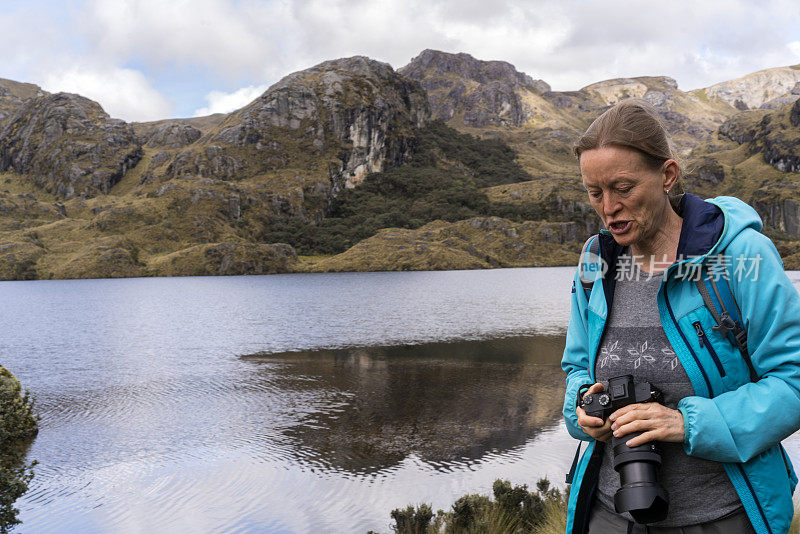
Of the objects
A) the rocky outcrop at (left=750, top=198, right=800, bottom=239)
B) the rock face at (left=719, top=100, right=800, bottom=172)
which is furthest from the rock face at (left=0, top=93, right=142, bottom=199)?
the rock face at (left=719, top=100, right=800, bottom=172)

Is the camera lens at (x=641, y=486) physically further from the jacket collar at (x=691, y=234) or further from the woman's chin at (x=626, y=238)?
the woman's chin at (x=626, y=238)

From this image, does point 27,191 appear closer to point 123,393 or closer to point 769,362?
point 123,393

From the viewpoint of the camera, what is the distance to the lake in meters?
8.42

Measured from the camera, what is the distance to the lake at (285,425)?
332 inches

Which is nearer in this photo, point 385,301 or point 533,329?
point 533,329

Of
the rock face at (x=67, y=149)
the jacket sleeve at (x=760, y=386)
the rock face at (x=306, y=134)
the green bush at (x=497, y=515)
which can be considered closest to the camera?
the jacket sleeve at (x=760, y=386)

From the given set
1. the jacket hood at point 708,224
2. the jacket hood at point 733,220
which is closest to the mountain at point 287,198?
the jacket hood at point 708,224

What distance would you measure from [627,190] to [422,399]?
522 inches

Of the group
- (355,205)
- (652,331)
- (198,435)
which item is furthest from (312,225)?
(652,331)

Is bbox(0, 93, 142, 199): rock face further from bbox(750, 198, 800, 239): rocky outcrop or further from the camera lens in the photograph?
the camera lens

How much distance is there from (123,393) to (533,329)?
19264 millimetres

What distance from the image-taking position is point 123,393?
682 inches

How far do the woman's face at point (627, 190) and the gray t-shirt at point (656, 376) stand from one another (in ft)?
0.62

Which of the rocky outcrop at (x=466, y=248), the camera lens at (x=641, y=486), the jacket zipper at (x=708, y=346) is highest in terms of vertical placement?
the rocky outcrop at (x=466, y=248)
